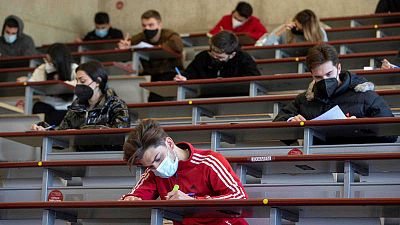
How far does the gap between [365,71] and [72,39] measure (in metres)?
4.83

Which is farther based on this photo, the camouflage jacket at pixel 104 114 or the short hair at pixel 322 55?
the camouflage jacket at pixel 104 114

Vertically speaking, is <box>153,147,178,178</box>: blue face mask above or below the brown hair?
below

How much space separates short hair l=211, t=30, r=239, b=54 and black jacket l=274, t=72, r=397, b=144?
4.24 feet

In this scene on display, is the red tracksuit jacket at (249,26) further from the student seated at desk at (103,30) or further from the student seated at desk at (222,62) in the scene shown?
the student seated at desk at (222,62)

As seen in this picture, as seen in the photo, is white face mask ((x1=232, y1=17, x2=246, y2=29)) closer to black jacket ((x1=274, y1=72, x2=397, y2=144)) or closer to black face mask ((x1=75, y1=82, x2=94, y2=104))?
black face mask ((x1=75, y1=82, x2=94, y2=104))

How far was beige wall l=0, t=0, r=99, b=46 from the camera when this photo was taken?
955 centimetres

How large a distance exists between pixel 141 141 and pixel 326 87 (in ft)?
4.18

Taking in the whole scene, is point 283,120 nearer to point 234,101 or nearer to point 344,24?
point 234,101

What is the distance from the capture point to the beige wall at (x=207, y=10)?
29.5 ft

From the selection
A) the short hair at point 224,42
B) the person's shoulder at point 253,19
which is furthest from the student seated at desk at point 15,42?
the short hair at point 224,42

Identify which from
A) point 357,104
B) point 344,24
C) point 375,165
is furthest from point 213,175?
point 344,24

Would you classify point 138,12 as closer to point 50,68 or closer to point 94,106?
point 50,68

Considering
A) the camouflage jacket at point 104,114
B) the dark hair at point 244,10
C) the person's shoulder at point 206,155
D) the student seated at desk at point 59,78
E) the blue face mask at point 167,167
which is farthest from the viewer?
the dark hair at point 244,10

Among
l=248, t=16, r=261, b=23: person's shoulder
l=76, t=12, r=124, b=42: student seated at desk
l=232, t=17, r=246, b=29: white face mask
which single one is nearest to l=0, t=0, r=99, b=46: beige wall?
l=76, t=12, r=124, b=42: student seated at desk
